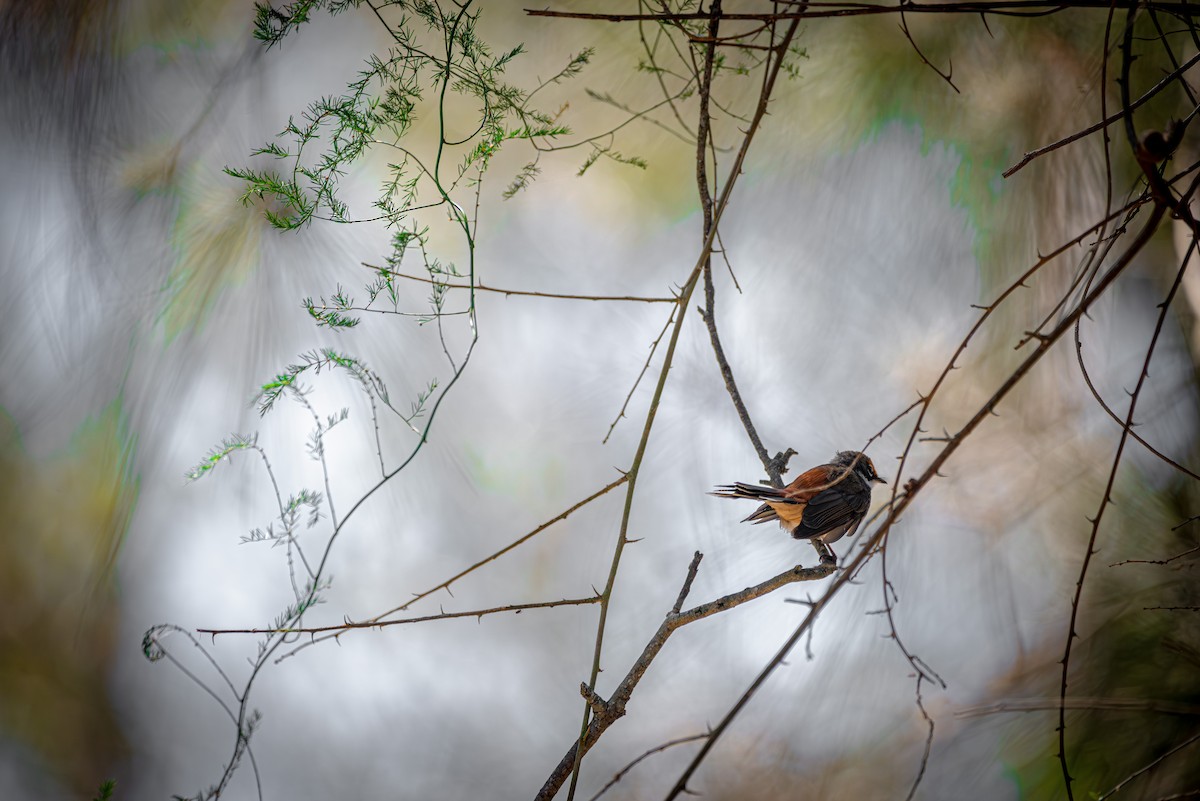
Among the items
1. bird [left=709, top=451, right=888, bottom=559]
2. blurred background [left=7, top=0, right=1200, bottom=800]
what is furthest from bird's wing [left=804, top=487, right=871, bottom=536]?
blurred background [left=7, top=0, right=1200, bottom=800]

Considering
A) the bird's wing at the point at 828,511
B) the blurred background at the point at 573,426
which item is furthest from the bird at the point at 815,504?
the blurred background at the point at 573,426

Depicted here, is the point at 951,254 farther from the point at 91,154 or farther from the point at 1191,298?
the point at 91,154

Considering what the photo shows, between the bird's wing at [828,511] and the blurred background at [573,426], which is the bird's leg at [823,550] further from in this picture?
the blurred background at [573,426]

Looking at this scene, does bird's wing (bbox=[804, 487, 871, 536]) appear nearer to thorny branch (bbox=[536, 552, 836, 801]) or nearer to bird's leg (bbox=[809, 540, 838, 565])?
bird's leg (bbox=[809, 540, 838, 565])

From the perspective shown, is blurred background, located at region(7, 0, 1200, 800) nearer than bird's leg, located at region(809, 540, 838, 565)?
No

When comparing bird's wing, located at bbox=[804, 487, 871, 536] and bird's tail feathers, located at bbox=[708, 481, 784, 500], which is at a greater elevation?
bird's tail feathers, located at bbox=[708, 481, 784, 500]

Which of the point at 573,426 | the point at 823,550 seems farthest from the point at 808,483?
the point at 573,426

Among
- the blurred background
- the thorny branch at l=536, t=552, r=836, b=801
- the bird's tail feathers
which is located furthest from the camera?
the blurred background

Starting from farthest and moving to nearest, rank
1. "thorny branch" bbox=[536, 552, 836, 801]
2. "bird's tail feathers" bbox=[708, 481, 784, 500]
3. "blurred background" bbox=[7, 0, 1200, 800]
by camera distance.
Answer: "blurred background" bbox=[7, 0, 1200, 800]
"bird's tail feathers" bbox=[708, 481, 784, 500]
"thorny branch" bbox=[536, 552, 836, 801]

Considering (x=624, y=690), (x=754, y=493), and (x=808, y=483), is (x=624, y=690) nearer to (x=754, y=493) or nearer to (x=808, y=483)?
(x=754, y=493)

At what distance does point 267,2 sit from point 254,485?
2.05 feet

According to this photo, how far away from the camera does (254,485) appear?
1.07 meters

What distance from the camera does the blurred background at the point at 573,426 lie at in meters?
1.02

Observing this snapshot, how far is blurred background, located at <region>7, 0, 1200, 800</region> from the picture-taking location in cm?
102
